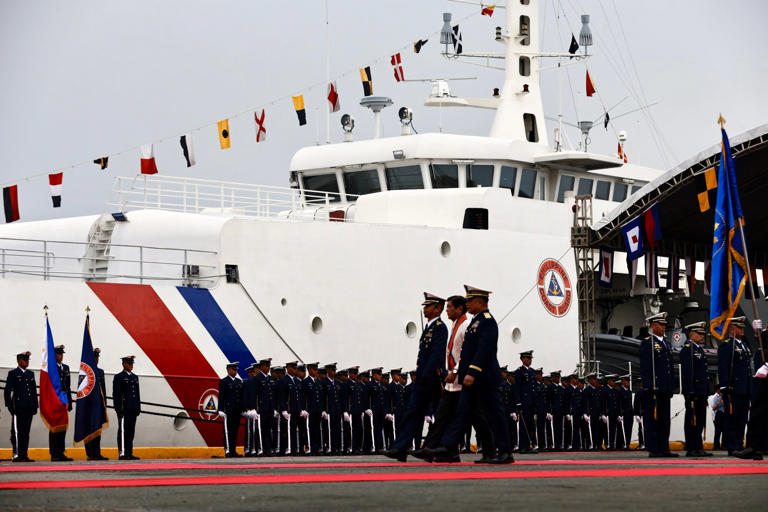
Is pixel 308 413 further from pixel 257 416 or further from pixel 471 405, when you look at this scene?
pixel 471 405

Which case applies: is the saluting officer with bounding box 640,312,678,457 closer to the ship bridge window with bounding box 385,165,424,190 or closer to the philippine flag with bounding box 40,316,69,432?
the philippine flag with bounding box 40,316,69,432

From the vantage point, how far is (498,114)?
866 inches

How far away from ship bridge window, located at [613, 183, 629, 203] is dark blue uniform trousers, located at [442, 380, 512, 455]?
13.1 m

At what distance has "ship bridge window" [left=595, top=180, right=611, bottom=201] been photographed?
21672 mm

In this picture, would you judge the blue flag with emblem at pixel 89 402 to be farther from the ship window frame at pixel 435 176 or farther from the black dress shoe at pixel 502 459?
the ship window frame at pixel 435 176

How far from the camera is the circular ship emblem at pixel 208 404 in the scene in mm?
14750

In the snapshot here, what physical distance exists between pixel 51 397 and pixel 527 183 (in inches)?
387

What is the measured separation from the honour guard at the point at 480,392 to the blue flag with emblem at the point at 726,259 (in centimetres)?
443

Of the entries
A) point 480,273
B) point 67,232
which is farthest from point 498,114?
point 67,232

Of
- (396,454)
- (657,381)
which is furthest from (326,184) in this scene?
(396,454)

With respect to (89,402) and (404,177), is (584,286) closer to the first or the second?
(404,177)

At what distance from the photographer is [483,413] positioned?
9.77 metres

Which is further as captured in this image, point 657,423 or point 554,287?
point 554,287

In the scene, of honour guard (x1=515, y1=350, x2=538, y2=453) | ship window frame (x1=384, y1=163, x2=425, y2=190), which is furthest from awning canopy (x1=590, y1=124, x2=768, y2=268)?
honour guard (x1=515, y1=350, x2=538, y2=453)
